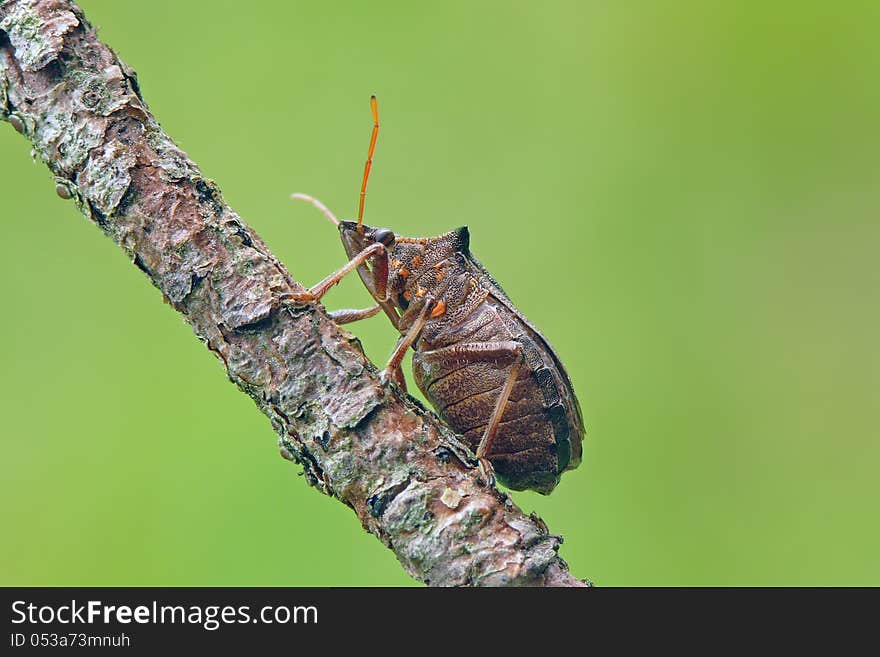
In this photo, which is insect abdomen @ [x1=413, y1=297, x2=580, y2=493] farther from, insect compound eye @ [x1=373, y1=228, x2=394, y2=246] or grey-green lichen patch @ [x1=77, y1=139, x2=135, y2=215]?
grey-green lichen patch @ [x1=77, y1=139, x2=135, y2=215]

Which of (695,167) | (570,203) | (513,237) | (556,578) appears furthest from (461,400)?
(695,167)

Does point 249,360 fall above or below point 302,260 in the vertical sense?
below

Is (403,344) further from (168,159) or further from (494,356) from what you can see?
(168,159)

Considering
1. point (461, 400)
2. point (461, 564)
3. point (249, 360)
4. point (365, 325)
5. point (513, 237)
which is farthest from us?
point (513, 237)

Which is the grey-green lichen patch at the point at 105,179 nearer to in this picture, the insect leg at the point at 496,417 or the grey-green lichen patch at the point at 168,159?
the grey-green lichen patch at the point at 168,159

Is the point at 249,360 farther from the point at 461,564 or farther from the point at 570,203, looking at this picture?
the point at 570,203

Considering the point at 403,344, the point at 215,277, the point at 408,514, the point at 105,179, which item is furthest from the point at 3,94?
the point at 408,514
